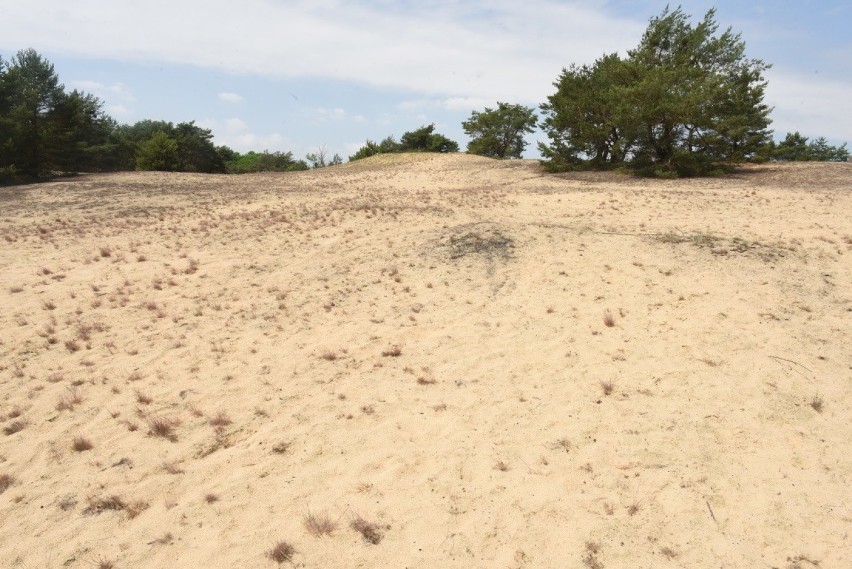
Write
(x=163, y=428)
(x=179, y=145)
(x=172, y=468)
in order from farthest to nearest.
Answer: (x=179, y=145) → (x=163, y=428) → (x=172, y=468)

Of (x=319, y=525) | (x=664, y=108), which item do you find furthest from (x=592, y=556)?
(x=664, y=108)

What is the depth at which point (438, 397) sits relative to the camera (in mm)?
6488

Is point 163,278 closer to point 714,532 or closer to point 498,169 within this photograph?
point 714,532

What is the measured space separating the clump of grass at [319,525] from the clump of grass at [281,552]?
8.3 inches

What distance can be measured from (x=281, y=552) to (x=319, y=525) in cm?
37

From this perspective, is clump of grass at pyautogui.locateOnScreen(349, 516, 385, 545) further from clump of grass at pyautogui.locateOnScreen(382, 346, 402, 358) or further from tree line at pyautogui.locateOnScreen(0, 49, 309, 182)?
tree line at pyautogui.locateOnScreen(0, 49, 309, 182)

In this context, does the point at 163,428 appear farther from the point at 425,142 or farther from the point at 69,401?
the point at 425,142

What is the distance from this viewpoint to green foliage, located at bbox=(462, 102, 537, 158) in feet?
173

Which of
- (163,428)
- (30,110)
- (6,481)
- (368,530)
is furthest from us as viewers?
(30,110)

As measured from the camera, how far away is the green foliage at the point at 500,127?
52.7 metres

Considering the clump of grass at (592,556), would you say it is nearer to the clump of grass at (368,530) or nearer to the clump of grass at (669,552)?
the clump of grass at (669,552)

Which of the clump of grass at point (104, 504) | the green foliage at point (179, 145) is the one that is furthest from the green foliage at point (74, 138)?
the clump of grass at point (104, 504)

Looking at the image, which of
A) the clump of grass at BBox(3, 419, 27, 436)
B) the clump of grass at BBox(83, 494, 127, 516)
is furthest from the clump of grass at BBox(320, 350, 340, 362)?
the clump of grass at BBox(3, 419, 27, 436)

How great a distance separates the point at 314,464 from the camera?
5.35m
